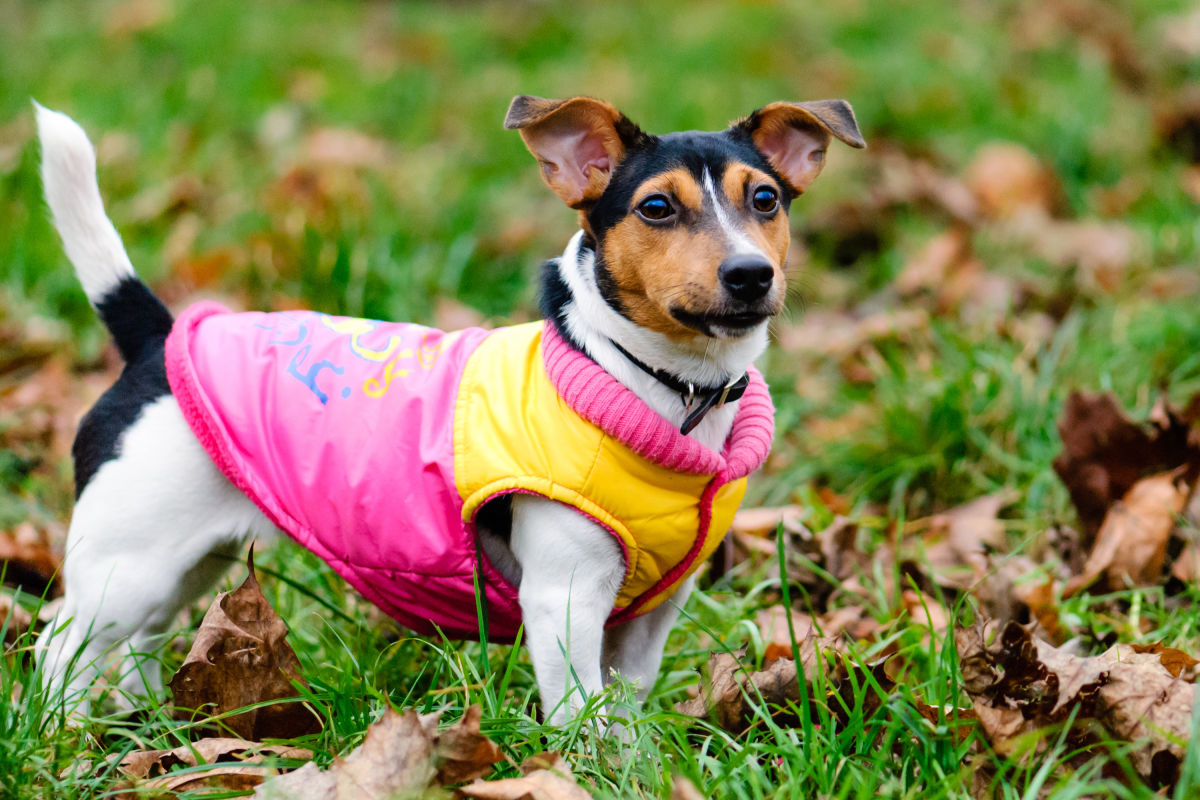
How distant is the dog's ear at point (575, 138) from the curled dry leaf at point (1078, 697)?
133cm

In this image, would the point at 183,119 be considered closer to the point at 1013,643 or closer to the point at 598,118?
the point at 598,118

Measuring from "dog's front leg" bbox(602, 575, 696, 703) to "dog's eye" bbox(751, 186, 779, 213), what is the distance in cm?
89

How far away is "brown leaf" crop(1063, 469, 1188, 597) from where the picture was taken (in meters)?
2.97

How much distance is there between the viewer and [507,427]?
2.32 metres

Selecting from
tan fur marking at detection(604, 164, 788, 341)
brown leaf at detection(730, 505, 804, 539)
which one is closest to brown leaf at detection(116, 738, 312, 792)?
tan fur marking at detection(604, 164, 788, 341)

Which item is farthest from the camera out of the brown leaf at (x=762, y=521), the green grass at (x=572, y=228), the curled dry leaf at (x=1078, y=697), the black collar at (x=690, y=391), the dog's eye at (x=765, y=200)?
the brown leaf at (x=762, y=521)

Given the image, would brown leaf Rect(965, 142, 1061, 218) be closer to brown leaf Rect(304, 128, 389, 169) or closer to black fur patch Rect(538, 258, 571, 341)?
brown leaf Rect(304, 128, 389, 169)

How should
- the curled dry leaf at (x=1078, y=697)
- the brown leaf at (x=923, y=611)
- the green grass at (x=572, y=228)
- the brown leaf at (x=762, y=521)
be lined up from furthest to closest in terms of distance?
the brown leaf at (x=762, y=521) < the brown leaf at (x=923, y=611) < the green grass at (x=572, y=228) < the curled dry leaf at (x=1078, y=697)

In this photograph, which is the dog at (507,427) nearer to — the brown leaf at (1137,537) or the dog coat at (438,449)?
the dog coat at (438,449)

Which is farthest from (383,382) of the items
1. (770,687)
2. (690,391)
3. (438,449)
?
(770,687)

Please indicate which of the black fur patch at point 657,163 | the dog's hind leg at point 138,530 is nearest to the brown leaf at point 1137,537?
the black fur patch at point 657,163

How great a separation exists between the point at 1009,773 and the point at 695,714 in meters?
0.64

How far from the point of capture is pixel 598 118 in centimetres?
249

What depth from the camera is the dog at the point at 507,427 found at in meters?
2.27
